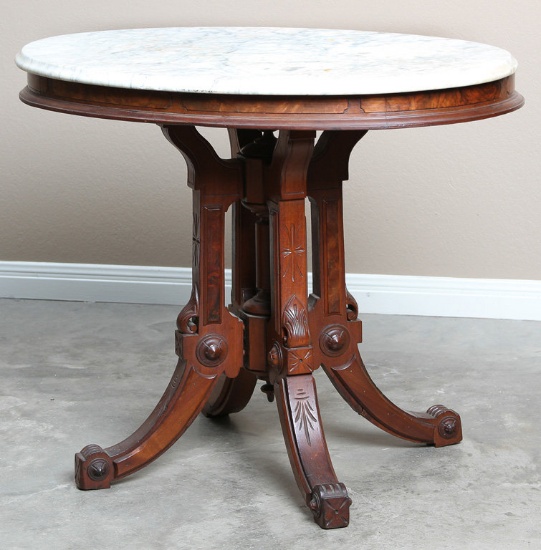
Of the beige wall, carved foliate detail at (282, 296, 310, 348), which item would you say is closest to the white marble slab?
carved foliate detail at (282, 296, 310, 348)

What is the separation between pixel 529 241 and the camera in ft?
11.3

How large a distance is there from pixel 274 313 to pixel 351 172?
1.25 m

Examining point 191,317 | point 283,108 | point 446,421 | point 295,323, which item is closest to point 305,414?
point 295,323

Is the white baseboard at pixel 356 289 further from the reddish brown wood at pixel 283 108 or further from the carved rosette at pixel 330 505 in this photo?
the reddish brown wood at pixel 283 108

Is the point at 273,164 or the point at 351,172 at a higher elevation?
the point at 273,164

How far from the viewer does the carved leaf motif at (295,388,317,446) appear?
2229 mm

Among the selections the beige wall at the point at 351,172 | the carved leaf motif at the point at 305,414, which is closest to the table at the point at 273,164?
the carved leaf motif at the point at 305,414

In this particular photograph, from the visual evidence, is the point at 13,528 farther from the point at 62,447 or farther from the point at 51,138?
the point at 51,138

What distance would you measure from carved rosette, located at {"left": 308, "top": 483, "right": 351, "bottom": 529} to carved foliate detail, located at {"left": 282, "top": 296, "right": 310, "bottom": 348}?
0.96ft

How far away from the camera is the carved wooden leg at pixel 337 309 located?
2.28 metres

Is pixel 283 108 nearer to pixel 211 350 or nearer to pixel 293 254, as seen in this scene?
pixel 293 254

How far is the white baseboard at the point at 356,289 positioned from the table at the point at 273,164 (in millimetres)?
1027

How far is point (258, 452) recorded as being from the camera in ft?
8.09

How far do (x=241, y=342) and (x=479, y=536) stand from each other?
0.62 metres
